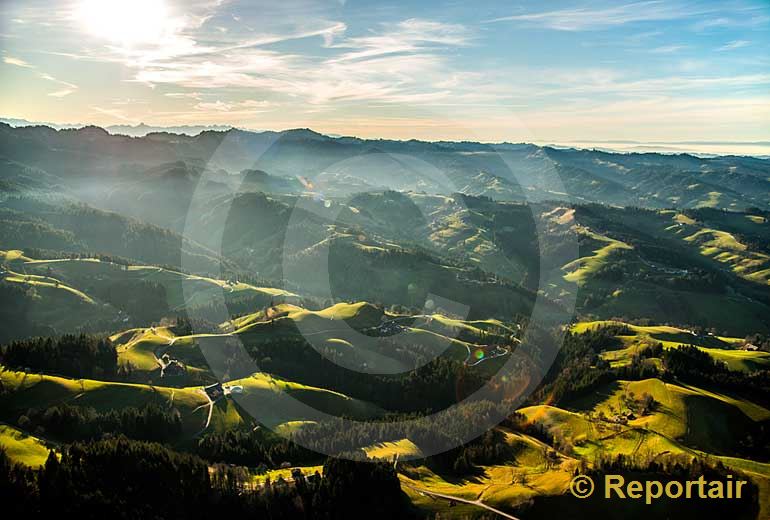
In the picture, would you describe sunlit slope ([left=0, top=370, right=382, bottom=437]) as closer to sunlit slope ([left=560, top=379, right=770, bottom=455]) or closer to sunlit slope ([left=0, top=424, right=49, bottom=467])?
sunlit slope ([left=0, top=424, right=49, bottom=467])

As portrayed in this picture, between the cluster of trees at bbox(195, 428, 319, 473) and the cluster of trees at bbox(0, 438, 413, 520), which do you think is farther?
the cluster of trees at bbox(195, 428, 319, 473)

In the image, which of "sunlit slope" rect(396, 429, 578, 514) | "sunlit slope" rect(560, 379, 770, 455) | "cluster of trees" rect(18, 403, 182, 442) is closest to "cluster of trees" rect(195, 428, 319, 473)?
"cluster of trees" rect(18, 403, 182, 442)

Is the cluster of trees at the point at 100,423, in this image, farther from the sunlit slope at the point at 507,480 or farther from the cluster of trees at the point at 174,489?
the sunlit slope at the point at 507,480

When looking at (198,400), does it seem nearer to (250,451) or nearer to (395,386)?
(250,451)

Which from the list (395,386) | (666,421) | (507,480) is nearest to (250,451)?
(507,480)

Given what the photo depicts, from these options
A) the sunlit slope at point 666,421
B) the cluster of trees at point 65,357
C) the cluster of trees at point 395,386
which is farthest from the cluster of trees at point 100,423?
the sunlit slope at point 666,421
